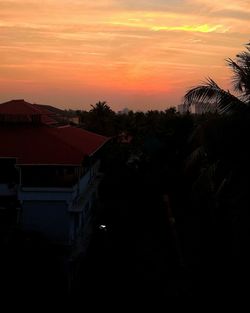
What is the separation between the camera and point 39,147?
828 inches

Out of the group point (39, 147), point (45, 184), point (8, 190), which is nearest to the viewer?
point (45, 184)

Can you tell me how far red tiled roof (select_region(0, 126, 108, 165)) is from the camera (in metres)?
20.0

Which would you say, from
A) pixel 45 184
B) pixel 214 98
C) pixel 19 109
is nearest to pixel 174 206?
pixel 19 109

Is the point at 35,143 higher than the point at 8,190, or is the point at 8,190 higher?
the point at 35,143

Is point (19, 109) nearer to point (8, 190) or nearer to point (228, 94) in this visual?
point (8, 190)

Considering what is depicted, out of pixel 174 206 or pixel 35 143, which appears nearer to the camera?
pixel 35 143

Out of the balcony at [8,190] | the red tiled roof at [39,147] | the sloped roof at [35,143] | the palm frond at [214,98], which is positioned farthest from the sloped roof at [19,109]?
the palm frond at [214,98]

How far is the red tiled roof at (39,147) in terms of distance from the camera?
65.7ft

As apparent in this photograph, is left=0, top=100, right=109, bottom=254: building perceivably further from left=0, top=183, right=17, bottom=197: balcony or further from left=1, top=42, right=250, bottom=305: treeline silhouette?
left=1, top=42, right=250, bottom=305: treeline silhouette

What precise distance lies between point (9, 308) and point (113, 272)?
567 cm

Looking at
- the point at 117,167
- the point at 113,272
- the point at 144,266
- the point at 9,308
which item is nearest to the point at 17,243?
the point at 9,308

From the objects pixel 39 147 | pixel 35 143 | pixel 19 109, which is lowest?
pixel 39 147

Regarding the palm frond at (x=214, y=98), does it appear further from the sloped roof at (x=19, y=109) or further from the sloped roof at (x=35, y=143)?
the sloped roof at (x=19, y=109)

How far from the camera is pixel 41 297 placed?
55.3 feet
